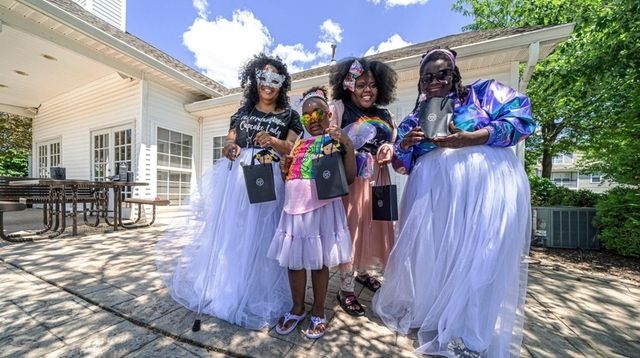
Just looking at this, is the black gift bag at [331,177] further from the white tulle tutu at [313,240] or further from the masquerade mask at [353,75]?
the masquerade mask at [353,75]

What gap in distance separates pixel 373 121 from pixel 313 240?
3.05 ft

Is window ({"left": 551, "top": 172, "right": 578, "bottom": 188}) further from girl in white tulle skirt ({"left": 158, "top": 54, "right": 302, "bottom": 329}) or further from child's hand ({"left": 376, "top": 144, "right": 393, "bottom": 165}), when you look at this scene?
girl in white tulle skirt ({"left": 158, "top": 54, "right": 302, "bottom": 329})

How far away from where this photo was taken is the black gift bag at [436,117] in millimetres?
1453

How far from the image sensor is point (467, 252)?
1400 millimetres

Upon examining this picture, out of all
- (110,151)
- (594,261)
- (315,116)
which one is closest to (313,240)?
(315,116)

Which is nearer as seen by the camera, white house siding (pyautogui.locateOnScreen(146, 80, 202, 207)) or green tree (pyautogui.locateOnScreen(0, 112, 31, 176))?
white house siding (pyautogui.locateOnScreen(146, 80, 202, 207))

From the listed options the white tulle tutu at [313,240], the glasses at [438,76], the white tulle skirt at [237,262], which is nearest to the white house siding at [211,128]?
the white tulle skirt at [237,262]

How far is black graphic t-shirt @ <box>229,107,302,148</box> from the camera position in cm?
188

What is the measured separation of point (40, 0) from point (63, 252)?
3.49 meters

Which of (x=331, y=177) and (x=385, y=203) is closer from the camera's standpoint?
(x=331, y=177)

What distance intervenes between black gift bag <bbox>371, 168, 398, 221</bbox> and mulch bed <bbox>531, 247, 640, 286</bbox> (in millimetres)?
3097

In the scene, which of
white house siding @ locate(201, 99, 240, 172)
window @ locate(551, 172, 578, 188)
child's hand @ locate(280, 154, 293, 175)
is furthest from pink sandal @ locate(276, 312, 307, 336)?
window @ locate(551, 172, 578, 188)

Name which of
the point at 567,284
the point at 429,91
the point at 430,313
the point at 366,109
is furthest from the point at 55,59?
the point at 567,284

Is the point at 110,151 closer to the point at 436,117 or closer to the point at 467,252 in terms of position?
the point at 436,117
